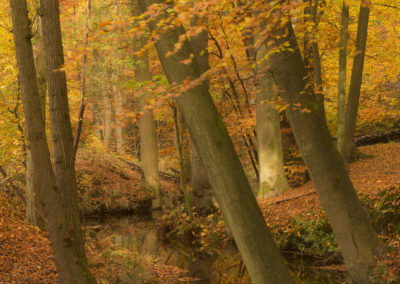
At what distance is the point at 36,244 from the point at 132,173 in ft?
30.2

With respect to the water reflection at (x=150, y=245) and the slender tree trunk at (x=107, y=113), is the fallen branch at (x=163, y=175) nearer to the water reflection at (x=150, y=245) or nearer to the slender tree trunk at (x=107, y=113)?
the water reflection at (x=150, y=245)

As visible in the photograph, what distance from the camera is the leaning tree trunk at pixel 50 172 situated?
16.6 ft

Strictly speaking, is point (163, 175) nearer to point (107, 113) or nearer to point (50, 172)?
point (107, 113)

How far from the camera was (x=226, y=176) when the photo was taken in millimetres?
4301

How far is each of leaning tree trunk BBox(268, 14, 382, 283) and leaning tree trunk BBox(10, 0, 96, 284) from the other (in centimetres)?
279

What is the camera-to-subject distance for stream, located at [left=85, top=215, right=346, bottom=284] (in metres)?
7.51

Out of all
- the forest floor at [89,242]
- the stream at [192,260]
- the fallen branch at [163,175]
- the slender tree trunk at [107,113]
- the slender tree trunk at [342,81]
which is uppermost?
the slender tree trunk at [107,113]

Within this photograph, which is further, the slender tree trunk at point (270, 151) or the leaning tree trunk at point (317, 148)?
the slender tree trunk at point (270, 151)

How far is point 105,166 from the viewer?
16.3 metres

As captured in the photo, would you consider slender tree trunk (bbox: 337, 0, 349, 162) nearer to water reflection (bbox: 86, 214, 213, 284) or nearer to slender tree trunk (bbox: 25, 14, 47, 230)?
water reflection (bbox: 86, 214, 213, 284)

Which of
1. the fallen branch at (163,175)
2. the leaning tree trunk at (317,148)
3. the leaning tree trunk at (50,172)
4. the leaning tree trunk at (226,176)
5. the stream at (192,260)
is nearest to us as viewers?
the leaning tree trunk at (226,176)

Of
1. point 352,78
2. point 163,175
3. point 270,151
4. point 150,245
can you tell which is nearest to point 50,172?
point 150,245

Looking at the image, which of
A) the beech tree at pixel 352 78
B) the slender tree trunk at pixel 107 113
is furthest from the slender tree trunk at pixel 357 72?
the slender tree trunk at pixel 107 113

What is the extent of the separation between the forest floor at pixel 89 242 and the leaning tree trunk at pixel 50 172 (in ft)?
5.24
